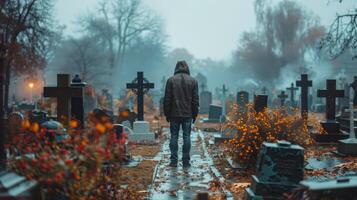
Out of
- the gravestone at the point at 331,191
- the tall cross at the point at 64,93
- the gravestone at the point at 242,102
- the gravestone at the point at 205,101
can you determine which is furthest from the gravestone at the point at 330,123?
the gravestone at the point at 205,101

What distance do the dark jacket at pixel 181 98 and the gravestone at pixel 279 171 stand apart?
13.5 feet

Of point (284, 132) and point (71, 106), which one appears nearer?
point (284, 132)

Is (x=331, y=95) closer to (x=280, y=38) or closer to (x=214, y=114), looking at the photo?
(x=214, y=114)

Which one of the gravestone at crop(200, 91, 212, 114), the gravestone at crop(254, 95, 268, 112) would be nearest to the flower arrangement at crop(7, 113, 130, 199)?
the gravestone at crop(254, 95, 268, 112)

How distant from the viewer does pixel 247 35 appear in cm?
5550

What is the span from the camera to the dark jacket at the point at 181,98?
34.2 ft

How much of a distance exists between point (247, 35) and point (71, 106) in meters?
46.3

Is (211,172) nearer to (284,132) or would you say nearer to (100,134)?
(284,132)

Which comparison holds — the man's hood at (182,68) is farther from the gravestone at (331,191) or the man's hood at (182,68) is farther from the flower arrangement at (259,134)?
the gravestone at (331,191)

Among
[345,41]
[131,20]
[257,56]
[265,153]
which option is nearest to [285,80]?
[257,56]

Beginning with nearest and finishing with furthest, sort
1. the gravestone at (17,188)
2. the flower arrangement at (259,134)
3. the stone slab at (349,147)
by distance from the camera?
the gravestone at (17,188)
the flower arrangement at (259,134)
the stone slab at (349,147)

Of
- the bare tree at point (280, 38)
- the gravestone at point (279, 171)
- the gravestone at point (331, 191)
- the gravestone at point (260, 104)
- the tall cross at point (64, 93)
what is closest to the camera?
the gravestone at point (331, 191)

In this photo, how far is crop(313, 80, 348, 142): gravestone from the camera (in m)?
15.8

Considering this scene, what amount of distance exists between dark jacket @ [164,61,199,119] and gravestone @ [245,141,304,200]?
13.5ft
